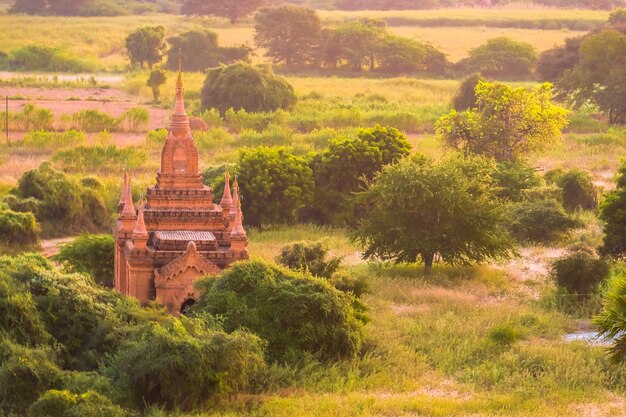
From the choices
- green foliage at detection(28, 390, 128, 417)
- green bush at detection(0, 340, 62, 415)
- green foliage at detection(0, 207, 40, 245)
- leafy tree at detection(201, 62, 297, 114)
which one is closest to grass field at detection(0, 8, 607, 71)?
leafy tree at detection(201, 62, 297, 114)

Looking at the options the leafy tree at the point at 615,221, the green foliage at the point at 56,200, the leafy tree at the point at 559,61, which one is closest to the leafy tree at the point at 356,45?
the leafy tree at the point at 559,61

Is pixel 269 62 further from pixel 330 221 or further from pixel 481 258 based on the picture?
pixel 481 258

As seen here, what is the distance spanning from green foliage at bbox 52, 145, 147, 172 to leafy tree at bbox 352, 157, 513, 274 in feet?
58.0

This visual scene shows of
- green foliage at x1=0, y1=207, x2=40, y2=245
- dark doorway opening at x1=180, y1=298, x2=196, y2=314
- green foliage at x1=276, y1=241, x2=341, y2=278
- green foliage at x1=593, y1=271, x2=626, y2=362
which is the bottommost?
green foliage at x1=0, y1=207, x2=40, y2=245

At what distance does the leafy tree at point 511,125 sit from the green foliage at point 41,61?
4527 centimetres

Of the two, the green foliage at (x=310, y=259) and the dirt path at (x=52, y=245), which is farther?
the dirt path at (x=52, y=245)

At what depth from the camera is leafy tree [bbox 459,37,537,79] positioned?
97125 millimetres

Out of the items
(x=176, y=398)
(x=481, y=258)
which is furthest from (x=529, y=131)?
(x=176, y=398)

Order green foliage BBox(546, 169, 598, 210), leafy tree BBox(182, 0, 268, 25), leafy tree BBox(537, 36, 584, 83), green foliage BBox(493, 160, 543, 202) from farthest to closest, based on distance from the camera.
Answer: leafy tree BBox(182, 0, 268, 25), leafy tree BBox(537, 36, 584, 83), green foliage BBox(546, 169, 598, 210), green foliage BBox(493, 160, 543, 202)

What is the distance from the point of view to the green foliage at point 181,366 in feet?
82.4

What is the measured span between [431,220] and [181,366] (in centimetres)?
1516

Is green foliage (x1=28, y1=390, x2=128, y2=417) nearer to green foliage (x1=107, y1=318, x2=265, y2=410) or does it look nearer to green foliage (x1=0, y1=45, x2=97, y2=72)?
green foliage (x1=107, y1=318, x2=265, y2=410)

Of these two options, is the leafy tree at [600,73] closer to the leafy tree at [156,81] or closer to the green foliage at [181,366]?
the leafy tree at [156,81]

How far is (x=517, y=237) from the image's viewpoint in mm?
44250
